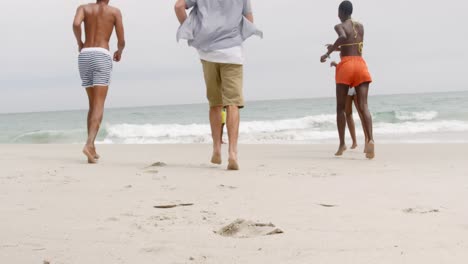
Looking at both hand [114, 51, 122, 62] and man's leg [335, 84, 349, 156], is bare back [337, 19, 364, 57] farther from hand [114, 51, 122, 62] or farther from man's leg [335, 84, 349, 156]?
hand [114, 51, 122, 62]

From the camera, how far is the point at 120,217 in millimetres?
2697

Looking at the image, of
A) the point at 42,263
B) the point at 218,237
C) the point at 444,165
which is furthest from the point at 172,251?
the point at 444,165

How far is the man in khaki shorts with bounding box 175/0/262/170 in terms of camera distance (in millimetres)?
4777

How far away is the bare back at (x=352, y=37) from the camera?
5977mm

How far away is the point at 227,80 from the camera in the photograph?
4781mm

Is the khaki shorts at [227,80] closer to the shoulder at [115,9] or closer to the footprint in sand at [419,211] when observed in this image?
the shoulder at [115,9]

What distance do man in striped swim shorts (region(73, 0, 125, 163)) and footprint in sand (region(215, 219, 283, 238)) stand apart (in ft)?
11.2

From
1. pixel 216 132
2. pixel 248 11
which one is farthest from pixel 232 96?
pixel 248 11

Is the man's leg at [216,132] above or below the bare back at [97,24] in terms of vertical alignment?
below

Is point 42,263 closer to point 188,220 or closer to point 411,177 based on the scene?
point 188,220

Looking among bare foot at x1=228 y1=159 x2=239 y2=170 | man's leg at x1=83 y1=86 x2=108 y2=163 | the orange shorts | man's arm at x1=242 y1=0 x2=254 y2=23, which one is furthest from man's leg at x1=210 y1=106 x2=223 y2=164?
the orange shorts

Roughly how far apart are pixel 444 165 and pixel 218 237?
348 centimetres

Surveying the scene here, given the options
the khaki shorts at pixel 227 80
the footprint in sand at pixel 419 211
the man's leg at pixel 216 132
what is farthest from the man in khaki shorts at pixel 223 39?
the footprint in sand at pixel 419 211

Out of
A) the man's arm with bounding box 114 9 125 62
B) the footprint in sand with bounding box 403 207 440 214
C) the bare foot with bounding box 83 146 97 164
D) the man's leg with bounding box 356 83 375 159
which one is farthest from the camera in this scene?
the man's leg with bounding box 356 83 375 159
